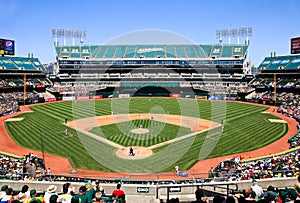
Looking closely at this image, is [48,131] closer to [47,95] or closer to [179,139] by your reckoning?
[179,139]

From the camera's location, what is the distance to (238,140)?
30.6 meters

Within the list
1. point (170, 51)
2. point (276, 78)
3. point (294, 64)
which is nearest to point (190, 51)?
point (170, 51)

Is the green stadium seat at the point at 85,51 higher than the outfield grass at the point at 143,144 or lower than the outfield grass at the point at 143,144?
higher

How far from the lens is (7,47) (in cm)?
7712

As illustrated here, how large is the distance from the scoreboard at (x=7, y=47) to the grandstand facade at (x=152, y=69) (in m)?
16.9

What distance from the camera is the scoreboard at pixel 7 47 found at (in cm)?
7562

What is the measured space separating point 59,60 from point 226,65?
191ft

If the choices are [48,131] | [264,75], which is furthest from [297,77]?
[48,131]

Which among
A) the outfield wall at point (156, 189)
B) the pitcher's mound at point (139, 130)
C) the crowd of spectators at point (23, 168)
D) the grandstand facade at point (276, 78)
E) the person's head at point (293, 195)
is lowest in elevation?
the crowd of spectators at point (23, 168)

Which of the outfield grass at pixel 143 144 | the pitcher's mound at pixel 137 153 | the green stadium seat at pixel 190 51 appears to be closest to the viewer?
the outfield grass at pixel 143 144

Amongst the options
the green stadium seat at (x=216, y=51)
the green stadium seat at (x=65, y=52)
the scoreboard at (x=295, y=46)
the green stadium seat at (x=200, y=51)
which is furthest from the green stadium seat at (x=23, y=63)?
the scoreboard at (x=295, y=46)

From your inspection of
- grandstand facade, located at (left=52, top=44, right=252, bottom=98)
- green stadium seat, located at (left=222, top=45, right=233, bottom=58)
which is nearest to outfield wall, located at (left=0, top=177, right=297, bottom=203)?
grandstand facade, located at (left=52, top=44, right=252, bottom=98)

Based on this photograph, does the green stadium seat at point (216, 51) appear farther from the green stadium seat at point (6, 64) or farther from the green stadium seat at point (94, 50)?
the green stadium seat at point (6, 64)

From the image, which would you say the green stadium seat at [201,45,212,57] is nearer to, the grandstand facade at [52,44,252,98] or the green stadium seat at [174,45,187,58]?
the grandstand facade at [52,44,252,98]
